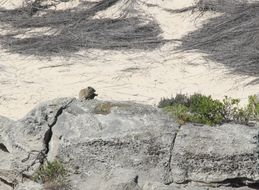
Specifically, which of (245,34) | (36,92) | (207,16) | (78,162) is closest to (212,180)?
(78,162)

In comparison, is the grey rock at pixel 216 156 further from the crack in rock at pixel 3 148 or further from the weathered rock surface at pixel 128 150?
the crack in rock at pixel 3 148

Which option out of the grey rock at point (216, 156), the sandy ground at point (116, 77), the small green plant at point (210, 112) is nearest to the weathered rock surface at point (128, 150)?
the grey rock at point (216, 156)

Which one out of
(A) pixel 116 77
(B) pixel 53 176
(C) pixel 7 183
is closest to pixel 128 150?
(B) pixel 53 176

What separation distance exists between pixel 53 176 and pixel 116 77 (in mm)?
3856

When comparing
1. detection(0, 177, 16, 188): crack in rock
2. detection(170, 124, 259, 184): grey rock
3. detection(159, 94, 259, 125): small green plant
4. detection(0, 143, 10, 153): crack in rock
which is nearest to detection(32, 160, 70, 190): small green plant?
detection(0, 177, 16, 188): crack in rock

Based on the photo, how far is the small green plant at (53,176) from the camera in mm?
6116

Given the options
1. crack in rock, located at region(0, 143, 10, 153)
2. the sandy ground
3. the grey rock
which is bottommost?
the sandy ground

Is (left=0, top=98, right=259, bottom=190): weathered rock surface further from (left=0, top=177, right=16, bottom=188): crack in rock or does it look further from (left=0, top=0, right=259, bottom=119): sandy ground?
(left=0, top=0, right=259, bottom=119): sandy ground

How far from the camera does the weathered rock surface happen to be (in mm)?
5965

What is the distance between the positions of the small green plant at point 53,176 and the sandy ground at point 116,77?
7.96 feet

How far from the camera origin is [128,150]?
242 inches

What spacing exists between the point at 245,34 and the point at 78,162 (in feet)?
17.9

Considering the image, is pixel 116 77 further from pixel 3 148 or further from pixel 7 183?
pixel 7 183

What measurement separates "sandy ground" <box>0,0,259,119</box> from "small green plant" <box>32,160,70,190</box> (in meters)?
2.43
